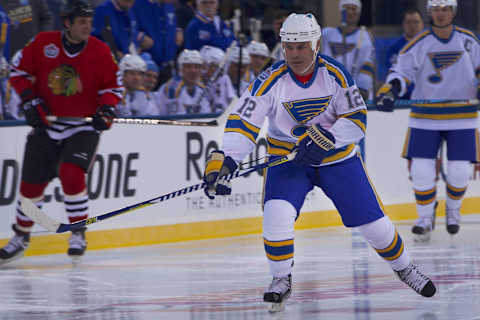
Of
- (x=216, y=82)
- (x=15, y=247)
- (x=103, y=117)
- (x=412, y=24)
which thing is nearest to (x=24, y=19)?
(x=103, y=117)

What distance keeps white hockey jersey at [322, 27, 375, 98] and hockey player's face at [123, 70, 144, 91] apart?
1.87m

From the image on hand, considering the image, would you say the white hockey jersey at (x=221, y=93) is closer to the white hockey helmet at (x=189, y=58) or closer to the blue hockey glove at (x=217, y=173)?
the white hockey helmet at (x=189, y=58)

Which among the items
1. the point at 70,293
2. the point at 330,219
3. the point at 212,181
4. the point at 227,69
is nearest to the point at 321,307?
the point at 212,181

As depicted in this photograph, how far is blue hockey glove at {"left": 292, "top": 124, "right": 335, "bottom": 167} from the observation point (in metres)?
4.59

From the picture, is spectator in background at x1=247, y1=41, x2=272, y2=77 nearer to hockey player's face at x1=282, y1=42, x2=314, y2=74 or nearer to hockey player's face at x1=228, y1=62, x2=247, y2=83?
hockey player's face at x1=228, y1=62, x2=247, y2=83

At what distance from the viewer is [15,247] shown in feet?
21.8

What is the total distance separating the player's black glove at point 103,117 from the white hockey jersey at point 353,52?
3199 millimetres

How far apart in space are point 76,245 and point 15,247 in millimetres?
370

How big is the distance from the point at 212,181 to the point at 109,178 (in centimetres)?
305

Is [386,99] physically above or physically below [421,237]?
above

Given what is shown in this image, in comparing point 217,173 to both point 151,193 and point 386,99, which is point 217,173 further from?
point 151,193

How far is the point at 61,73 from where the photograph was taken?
260 inches

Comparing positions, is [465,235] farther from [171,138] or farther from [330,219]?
[171,138]

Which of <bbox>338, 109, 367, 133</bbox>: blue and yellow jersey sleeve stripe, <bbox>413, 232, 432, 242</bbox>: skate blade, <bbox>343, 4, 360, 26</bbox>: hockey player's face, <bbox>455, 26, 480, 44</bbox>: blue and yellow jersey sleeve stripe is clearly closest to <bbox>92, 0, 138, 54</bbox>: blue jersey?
<bbox>343, 4, 360, 26</bbox>: hockey player's face
